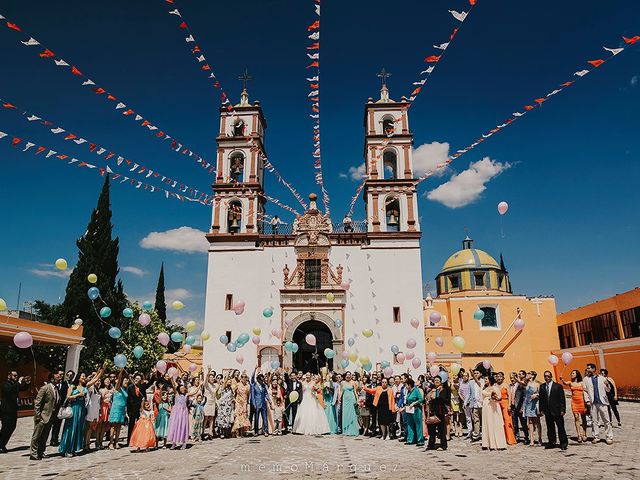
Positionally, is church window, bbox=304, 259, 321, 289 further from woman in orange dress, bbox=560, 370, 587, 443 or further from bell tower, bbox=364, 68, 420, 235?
woman in orange dress, bbox=560, 370, 587, 443

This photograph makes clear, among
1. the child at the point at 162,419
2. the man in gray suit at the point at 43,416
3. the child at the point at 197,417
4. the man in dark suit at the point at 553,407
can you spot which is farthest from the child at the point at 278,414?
the man in dark suit at the point at 553,407

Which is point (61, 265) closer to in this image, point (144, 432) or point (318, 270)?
point (144, 432)

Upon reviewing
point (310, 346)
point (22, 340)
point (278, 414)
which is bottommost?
point (278, 414)

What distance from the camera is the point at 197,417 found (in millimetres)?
12094

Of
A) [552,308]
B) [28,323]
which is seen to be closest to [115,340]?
[28,323]

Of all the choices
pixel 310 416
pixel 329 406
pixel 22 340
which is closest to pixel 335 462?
pixel 310 416

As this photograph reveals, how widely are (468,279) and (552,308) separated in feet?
22.1

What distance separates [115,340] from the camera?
26.2 meters

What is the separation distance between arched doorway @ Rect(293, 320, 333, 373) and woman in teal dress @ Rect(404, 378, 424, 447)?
11.2m

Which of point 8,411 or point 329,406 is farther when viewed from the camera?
point 329,406

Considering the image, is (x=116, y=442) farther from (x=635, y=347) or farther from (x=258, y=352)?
(x=635, y=347)

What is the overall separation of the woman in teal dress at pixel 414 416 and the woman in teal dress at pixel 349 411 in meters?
2.11

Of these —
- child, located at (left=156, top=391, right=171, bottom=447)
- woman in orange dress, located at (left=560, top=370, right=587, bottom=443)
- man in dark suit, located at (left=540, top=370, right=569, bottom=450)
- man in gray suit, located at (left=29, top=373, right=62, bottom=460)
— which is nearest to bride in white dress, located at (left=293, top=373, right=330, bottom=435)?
child, located at (left=156, top=391, right=171, bottom=447)

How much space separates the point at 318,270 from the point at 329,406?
33.7 ft
